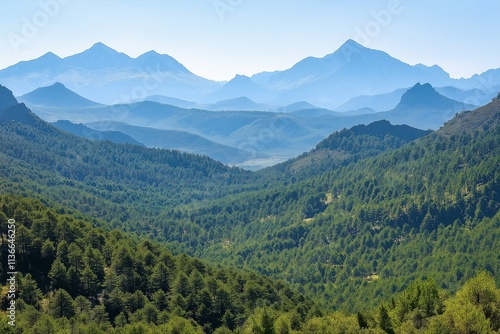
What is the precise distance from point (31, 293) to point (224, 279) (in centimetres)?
5395

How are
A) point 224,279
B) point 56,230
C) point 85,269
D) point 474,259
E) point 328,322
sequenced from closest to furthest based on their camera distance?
point 328,322, point 85,269, point 56,230, point 224,279, point 474,259

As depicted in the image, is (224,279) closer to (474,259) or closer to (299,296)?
(299,296)

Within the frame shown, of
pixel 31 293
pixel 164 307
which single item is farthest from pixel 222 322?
pixel 31 293

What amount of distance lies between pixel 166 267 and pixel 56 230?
88.3 ft

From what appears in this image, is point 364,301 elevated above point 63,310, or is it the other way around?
point 63,310

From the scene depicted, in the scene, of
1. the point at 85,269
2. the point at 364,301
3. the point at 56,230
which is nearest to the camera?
the point at 85,269

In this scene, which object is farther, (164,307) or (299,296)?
(299,296)

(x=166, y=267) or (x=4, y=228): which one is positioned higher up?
(x=4, y=228)

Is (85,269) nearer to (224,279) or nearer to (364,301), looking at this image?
(224,279)

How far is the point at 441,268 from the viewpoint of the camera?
7712 inches

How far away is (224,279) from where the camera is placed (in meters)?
136

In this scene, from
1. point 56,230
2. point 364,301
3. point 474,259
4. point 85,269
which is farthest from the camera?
point 474,259

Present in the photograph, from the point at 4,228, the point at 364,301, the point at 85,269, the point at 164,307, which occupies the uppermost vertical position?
the point at 4,228

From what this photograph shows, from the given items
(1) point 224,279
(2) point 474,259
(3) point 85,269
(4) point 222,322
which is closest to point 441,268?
(2) point 474,259
